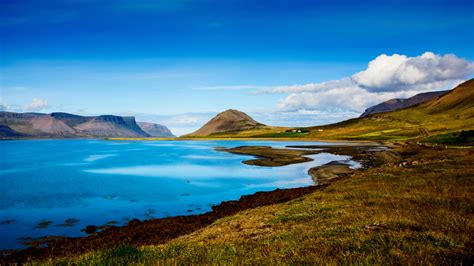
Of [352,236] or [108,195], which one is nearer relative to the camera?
[352,236]

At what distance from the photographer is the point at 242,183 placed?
2340 inches

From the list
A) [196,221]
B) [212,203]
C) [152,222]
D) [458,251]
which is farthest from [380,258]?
[212,203]

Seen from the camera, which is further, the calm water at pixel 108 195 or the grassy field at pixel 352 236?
the calm water at pixel 108 195

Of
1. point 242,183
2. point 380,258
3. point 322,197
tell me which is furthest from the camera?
point 242,183

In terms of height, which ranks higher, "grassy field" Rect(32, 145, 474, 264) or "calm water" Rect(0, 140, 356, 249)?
"grassy field" Rect(32, 145, 474, 264)

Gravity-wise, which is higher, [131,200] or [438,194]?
[438,194]

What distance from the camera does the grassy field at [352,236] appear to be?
1022cm

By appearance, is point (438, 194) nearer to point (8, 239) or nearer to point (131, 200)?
point (8, 239)

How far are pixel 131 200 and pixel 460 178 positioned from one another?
125 ft

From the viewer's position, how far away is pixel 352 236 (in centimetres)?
1306

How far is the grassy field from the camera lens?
33.5 feet

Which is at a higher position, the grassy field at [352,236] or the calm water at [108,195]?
the grassy field at [352,236]

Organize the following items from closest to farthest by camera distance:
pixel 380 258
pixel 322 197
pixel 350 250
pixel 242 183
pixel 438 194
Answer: pixel 380 258
pixel 350 250
pixel 438 194
pixel 322 197
pixel 242 183

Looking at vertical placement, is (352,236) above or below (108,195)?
above
